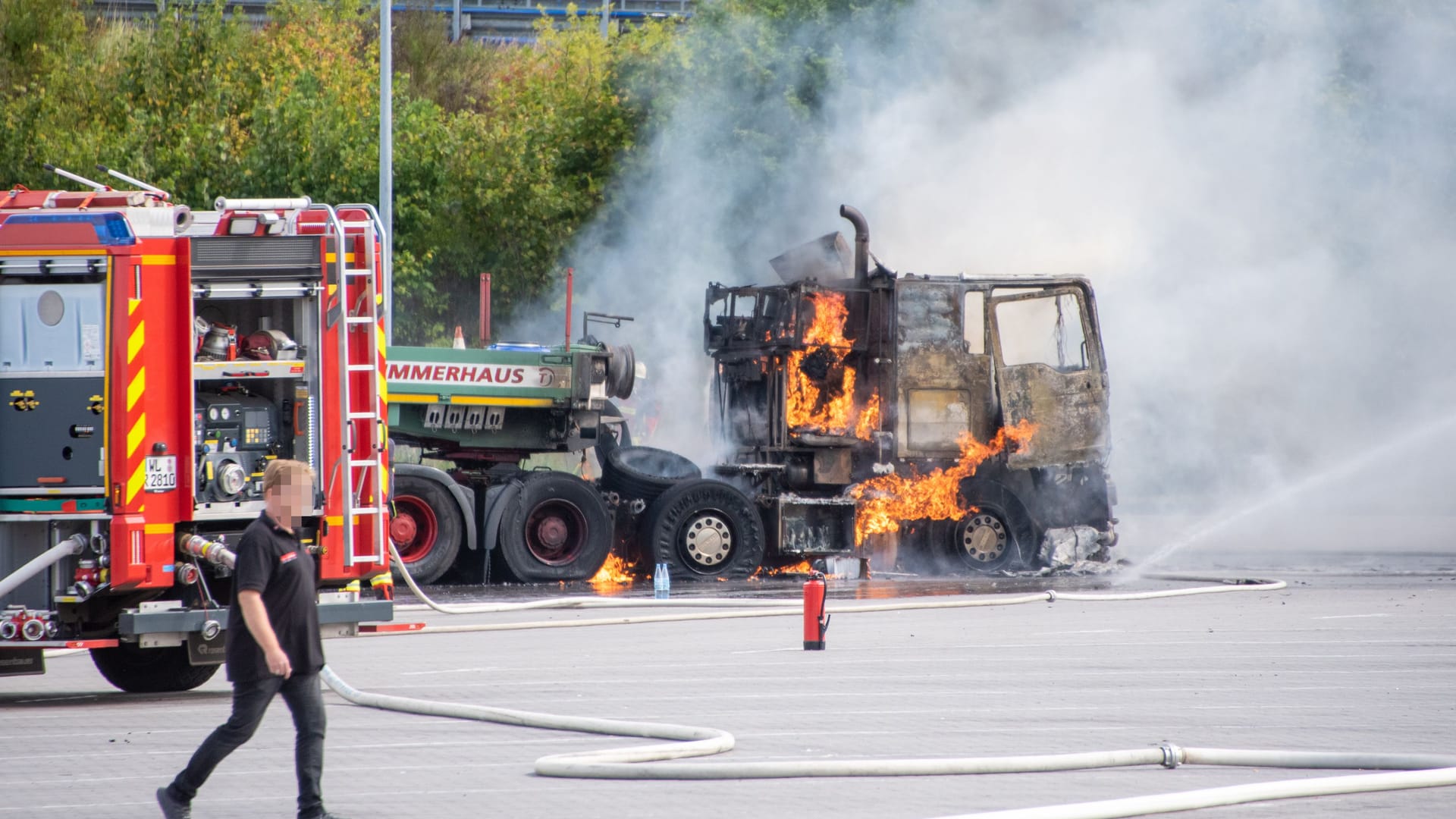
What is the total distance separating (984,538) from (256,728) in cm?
1559

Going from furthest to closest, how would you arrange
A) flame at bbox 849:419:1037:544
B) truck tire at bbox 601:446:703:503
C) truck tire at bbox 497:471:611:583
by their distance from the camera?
flame at bbox 849:419:1037:544 < truck tire at bbox 601:446:703:503 < truck tire at bbox 497:471:611:583

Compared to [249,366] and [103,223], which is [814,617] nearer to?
[249,366]

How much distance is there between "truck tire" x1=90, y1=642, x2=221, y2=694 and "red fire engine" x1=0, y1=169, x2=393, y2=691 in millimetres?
504

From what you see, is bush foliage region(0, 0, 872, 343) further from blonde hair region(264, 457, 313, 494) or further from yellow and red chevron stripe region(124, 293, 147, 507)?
blonde hair region(264, 457, 313, 494)

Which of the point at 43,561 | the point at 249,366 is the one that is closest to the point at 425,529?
the point at 249,366

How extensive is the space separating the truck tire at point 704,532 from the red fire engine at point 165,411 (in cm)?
926

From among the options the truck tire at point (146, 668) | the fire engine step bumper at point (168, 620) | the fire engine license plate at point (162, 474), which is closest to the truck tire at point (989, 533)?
the truck tire at point (146, 668)

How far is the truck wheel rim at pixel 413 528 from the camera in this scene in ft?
65.1

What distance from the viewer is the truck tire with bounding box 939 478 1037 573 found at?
22125 mm

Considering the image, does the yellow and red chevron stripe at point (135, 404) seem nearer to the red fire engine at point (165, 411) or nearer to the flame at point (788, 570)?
the red fire engine at point (165, 411)

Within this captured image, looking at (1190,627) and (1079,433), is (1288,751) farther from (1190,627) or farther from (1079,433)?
(1079,433)

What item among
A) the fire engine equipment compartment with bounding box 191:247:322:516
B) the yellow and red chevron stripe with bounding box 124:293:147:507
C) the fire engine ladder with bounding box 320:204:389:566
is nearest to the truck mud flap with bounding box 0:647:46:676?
the yellow and red chevron stripe with bounding box 124:293:147:507

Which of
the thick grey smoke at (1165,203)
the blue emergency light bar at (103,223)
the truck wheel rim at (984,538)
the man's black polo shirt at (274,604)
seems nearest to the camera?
the man's black polo shirt at (274,604)

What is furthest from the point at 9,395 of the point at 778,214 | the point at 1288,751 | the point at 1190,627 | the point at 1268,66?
the point at 1268,66
